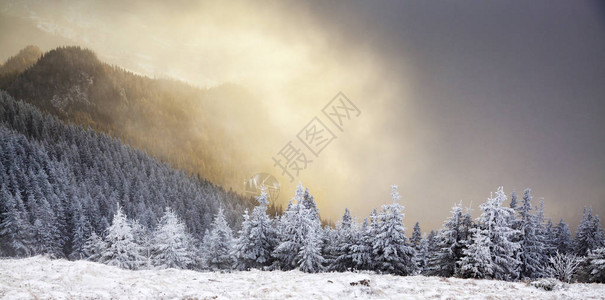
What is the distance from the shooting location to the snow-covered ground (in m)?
15.7

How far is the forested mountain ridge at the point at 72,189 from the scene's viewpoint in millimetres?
63812

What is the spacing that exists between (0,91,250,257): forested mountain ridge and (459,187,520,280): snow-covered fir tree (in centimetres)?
7536

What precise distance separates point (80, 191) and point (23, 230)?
50.6m

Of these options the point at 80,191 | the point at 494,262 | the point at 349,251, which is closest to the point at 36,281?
the point at 349,251

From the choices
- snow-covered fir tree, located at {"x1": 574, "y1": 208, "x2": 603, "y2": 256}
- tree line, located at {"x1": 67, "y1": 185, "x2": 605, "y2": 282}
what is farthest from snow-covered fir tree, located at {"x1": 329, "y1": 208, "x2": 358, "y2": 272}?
snow-covered fir tree, located at {"x1": 574, "y1": 208, "x2": 603, "y2": 256}

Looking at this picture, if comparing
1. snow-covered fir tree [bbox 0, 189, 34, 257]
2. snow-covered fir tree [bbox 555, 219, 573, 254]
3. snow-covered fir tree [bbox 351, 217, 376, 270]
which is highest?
snow-covered fir tree [bbox 555, 219, 573, 254]

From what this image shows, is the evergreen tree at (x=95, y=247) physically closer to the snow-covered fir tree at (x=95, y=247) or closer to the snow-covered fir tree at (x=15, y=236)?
the snow-covered fir tree at (x=95, y=247)

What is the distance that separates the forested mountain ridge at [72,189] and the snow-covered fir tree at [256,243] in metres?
50.7

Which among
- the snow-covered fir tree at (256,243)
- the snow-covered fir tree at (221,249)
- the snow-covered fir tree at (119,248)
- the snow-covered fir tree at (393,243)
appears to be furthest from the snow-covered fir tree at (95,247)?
the snow-covered fir tree at (393,243)

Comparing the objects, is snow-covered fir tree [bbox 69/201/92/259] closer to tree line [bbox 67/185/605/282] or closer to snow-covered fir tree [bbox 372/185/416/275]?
tree line [bbox 67/185/605/282]

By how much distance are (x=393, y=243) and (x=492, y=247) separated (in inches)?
369

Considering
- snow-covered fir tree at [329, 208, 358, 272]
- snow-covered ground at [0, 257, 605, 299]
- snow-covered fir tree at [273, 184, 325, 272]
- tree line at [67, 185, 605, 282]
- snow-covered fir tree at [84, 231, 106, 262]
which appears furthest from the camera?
snow-covered fir tree at [84, 231, 106, 262]

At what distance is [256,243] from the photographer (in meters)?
Result: 35.6

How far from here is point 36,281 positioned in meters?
16.6
